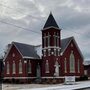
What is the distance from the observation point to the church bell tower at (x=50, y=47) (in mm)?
50094

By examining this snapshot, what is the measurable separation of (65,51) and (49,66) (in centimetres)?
431

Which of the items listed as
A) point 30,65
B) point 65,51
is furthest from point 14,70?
point 65,51

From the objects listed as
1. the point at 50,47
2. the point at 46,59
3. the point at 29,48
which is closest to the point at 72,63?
the point at 46,59

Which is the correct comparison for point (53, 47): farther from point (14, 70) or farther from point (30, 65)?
point (14, 70)

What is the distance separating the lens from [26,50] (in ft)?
174

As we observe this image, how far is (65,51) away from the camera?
170ft

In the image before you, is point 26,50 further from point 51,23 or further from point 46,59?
point 51,23

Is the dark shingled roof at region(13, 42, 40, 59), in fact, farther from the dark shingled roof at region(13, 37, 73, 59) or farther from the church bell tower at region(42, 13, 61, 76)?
the church bell tower at region(42, 13, 61, 76)

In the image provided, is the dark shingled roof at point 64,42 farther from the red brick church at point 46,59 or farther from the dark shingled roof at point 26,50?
the dark shingled roof at point 26,50

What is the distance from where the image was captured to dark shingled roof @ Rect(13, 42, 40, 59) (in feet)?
169

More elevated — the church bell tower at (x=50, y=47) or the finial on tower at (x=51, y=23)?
the finial on tower at (x=51, y=23)

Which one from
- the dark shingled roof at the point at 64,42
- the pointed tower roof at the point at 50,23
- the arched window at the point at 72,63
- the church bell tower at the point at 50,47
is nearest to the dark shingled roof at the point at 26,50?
the church bell tower at the point at 50,47

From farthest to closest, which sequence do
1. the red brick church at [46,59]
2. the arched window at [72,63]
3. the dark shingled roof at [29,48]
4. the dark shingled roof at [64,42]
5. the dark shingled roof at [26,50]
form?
the arched window at [72,63]
the dark shingled roof at [64,42]
the dark shingled roof at [29,48]
the dark shingled roof at [26,50]
the red brick church at [46,59]

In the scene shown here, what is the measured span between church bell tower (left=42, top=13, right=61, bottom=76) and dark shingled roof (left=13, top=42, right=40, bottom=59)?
2.36m
